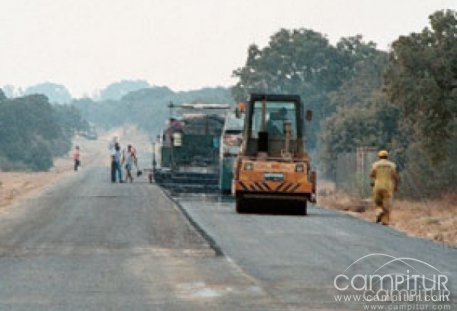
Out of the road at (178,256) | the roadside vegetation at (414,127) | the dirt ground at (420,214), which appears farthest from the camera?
the roadside vegetation at (414,127)

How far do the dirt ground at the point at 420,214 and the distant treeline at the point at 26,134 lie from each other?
6279 cm

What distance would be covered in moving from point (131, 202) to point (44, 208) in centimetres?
293

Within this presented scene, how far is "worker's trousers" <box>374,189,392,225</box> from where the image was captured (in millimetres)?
25422

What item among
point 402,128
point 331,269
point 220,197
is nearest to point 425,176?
point 220,197

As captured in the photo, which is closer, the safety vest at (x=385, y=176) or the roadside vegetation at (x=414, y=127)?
the safety vest at (x=385, y=176)

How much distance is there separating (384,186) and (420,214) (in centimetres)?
407

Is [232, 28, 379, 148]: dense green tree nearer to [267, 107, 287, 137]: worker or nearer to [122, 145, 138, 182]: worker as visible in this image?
[122, 145, 138, 182]: worker

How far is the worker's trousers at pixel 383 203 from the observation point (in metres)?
25.4

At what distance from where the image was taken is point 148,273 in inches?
548

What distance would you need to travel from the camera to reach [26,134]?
112 m

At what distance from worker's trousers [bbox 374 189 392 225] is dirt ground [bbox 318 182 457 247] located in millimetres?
376

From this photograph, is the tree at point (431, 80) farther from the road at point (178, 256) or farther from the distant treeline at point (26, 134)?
the distant treeline at point (26, 134)

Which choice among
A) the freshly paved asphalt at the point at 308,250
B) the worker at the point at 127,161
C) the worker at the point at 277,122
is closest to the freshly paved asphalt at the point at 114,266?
the freshly paved asphalt at the point at 308,250

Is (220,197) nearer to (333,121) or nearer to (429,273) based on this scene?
(429,273)
